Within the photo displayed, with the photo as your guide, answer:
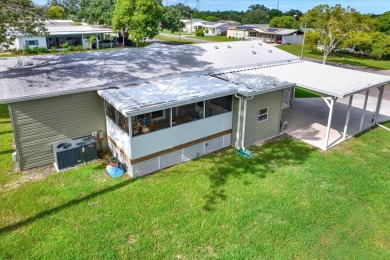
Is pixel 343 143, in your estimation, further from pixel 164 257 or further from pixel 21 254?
pixel 21 254

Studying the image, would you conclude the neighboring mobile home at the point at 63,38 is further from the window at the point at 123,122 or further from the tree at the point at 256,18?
the tree at the point at 256,18

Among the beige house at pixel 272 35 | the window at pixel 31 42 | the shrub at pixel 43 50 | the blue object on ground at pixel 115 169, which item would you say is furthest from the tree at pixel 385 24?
the blue object on ground at pixel 115 169

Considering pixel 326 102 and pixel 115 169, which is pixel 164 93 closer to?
pixel 115 169

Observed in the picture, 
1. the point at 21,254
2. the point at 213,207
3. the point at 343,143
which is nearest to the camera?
the point at 21,254

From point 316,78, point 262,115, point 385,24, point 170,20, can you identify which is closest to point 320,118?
point 316,78

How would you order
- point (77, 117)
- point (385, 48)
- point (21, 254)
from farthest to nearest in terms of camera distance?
point (385, 48), point (77, 117), point (21, 254)

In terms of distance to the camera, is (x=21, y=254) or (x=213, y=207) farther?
(x=213, y=207)

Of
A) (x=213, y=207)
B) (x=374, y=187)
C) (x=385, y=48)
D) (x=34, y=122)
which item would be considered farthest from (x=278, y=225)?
(x=385, y=48)
